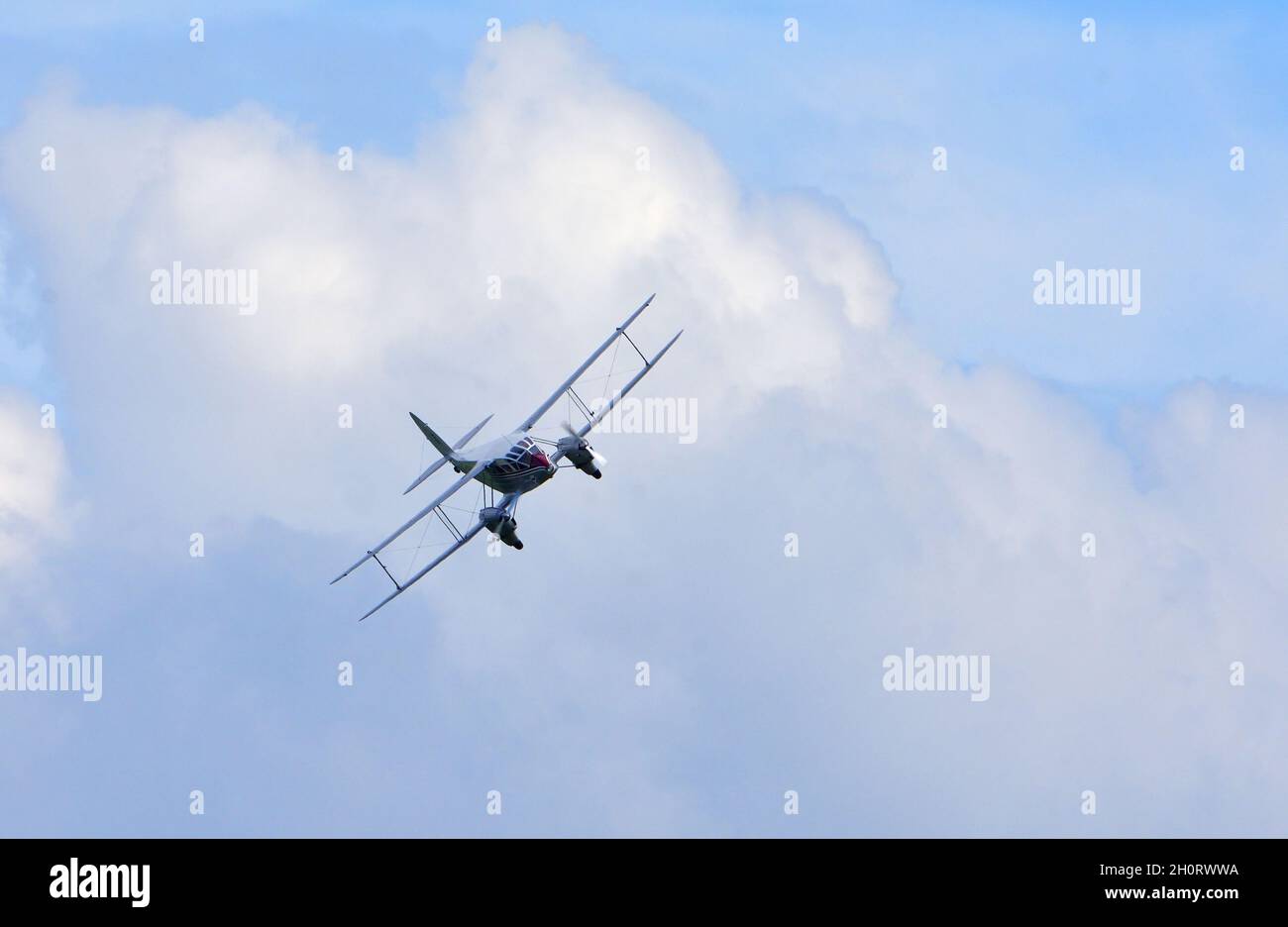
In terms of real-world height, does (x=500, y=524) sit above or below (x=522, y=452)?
below

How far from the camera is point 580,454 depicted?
412 feet

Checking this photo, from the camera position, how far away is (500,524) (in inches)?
4975

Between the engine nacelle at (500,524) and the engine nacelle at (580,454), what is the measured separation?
474 cm

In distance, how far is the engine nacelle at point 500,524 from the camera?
126m

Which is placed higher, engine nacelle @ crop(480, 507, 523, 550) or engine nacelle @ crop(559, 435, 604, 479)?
engine nacelle @ crop(559, 435, 604, 479)

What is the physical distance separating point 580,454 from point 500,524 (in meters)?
5.91

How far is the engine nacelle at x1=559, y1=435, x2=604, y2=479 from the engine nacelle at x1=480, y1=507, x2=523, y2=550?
187 inches

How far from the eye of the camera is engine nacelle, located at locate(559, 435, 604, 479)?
125375 mm

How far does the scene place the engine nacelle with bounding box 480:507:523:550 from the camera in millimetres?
126375
